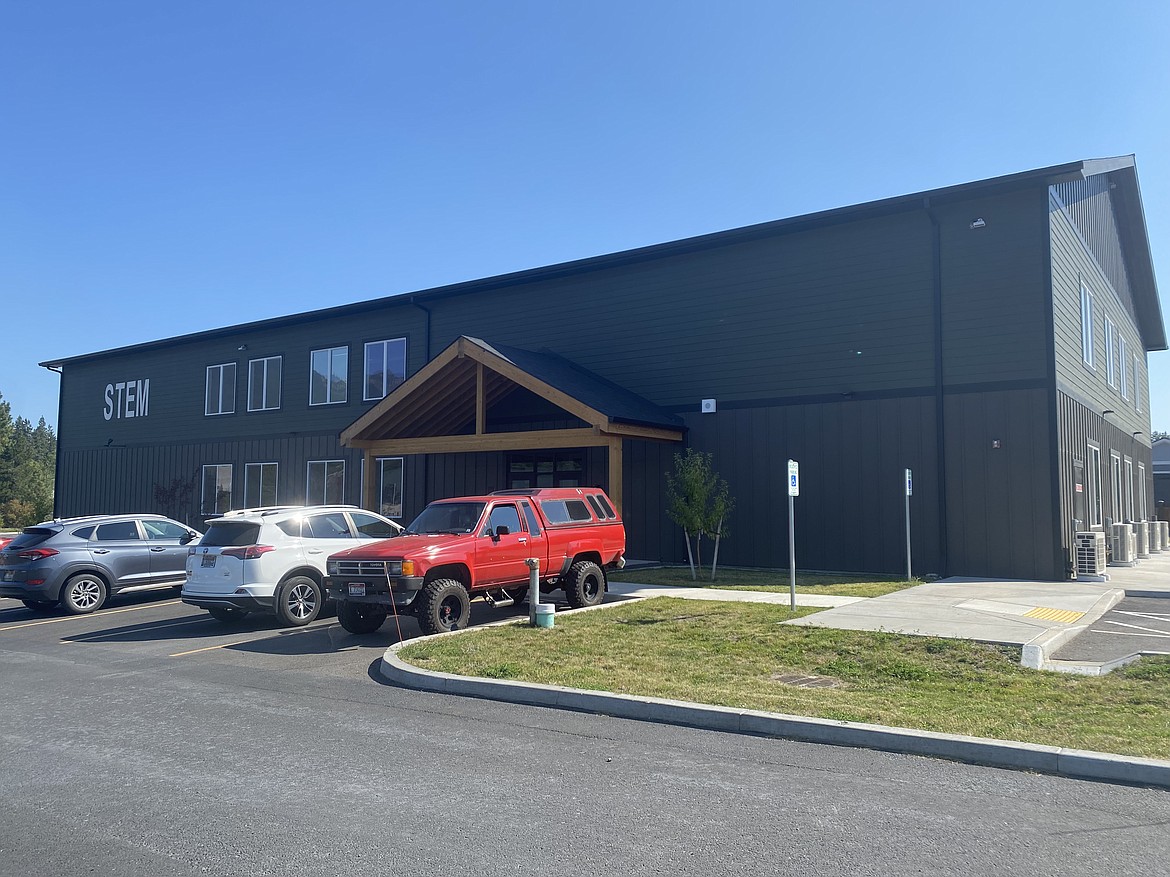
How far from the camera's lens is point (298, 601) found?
1306 centimetres

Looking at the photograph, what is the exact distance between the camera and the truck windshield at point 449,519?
Result: 12.7 m

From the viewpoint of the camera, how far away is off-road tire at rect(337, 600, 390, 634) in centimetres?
1202

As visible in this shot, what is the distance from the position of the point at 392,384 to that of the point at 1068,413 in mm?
17544

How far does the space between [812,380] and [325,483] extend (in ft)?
51.3

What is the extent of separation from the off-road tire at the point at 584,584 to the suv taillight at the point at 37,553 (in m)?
8.42

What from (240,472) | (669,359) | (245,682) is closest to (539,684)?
(245,682)

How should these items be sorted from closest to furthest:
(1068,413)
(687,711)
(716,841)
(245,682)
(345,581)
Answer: (716,841) < (687,711) < (245,682) < (345,581) < (1068,413)

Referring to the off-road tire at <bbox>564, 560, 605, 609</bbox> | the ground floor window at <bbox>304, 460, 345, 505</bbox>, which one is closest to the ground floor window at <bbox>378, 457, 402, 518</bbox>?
the ground floor window at <bbox>304, 460, 345, 505</bbox>

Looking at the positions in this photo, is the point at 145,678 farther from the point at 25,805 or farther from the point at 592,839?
the point at 592,839

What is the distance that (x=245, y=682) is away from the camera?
359 inches

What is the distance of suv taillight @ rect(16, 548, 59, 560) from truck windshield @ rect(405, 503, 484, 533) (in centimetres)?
628

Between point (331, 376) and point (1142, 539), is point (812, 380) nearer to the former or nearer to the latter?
point (1142, 539)

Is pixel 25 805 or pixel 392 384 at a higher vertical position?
pixel 392 384

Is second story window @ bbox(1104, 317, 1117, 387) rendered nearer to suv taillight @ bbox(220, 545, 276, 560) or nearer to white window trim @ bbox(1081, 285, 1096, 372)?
white window trim @ bbox(1081, 285, 1096, 372)
